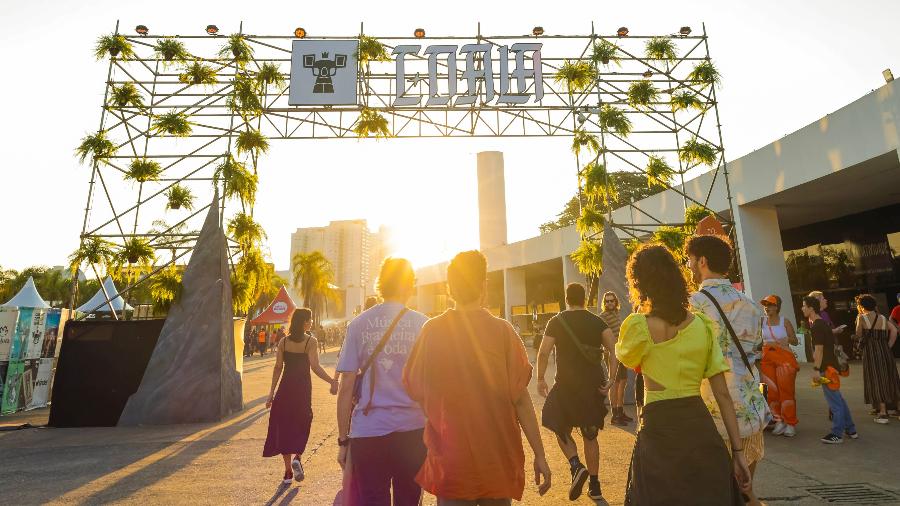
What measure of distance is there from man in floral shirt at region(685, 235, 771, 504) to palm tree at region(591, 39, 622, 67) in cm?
1076

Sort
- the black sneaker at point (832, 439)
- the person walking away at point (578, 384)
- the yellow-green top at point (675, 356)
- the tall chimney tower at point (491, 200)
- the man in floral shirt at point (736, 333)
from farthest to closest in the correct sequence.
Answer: the tall chimney tower at point (491, 200), the black sneaker at point (832, 439), the person walking away at point (578, 384), the man in floral shirt at point (736, 333), the yellow-green top at point (675, 356)

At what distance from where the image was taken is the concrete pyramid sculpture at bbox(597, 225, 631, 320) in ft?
30.4

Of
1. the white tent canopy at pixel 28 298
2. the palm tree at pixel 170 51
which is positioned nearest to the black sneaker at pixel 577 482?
the palm tree at pixel 170 51

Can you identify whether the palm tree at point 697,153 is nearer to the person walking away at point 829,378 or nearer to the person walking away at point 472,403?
the person walking away at point 829,378

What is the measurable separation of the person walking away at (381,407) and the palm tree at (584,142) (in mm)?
10127

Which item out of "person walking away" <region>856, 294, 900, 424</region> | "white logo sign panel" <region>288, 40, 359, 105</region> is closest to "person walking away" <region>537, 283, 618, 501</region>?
"person walking away" <region>856, 294, 900, 424</region>

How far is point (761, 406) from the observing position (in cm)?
292

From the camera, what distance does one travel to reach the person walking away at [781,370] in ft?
21.3

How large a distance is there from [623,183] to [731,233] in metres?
31.4

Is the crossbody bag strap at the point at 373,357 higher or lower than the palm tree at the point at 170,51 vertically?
lower

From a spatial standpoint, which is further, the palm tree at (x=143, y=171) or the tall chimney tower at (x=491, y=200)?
the tall chimney tower at (x=491, y=200)

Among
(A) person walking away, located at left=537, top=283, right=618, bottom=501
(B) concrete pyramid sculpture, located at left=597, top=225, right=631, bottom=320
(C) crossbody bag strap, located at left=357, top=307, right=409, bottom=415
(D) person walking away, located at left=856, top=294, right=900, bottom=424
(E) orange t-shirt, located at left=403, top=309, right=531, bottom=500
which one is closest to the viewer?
(E) orange t-shirt, located at left=403, top=309, right=531, bottom=500

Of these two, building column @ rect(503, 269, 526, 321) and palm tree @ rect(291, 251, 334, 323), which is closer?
building column @ rect(503, 269, 526, 321)

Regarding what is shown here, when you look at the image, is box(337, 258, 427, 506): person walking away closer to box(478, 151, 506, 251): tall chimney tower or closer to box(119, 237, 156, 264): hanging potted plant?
box(119, 237, 156, 264): hanging potted plant
